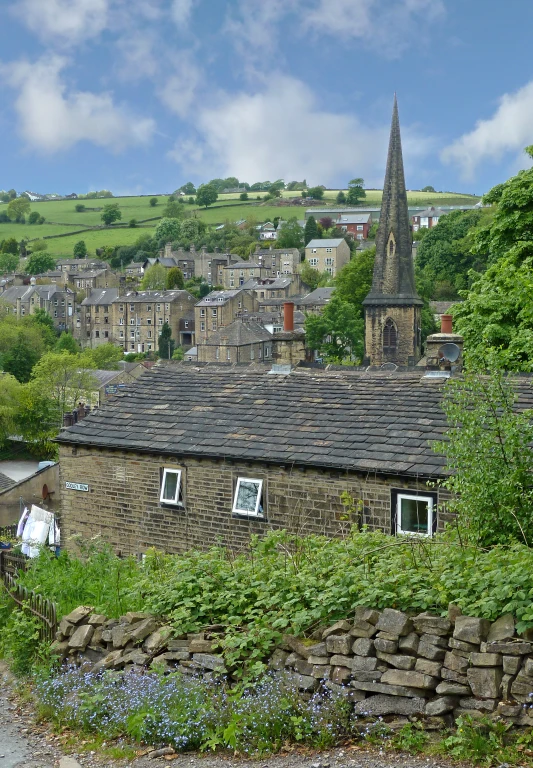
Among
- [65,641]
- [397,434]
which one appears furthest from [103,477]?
[65,641]

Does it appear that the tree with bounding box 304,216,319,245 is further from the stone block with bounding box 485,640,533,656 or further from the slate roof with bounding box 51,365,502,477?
the stone block with bounding box 485,640,533,656

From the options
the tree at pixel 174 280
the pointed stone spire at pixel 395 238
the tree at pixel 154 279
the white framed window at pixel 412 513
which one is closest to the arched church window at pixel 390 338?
the pointed stone spire at pixel 395 238

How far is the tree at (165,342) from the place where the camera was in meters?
127

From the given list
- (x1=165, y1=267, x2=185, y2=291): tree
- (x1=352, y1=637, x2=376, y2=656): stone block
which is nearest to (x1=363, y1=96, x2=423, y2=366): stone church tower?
(x1=352, y1=637, x2=376, y2=656): stone block

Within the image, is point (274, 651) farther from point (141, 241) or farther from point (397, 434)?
point (141, 241)

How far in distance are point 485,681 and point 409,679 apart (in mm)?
682

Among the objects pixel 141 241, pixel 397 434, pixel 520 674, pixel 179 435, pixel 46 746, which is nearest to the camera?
pixel 520 674

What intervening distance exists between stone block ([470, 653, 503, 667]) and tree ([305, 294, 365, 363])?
71213 mm

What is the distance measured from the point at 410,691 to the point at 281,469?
26.1ft

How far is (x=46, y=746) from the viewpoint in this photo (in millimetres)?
8125

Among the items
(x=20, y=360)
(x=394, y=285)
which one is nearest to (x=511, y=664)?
(x=394, y=285)

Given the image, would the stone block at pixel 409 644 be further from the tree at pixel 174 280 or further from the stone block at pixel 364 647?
the tree at pixel 174 280

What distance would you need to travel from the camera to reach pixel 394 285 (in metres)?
73.7

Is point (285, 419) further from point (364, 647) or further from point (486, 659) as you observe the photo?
point (486, 659)
